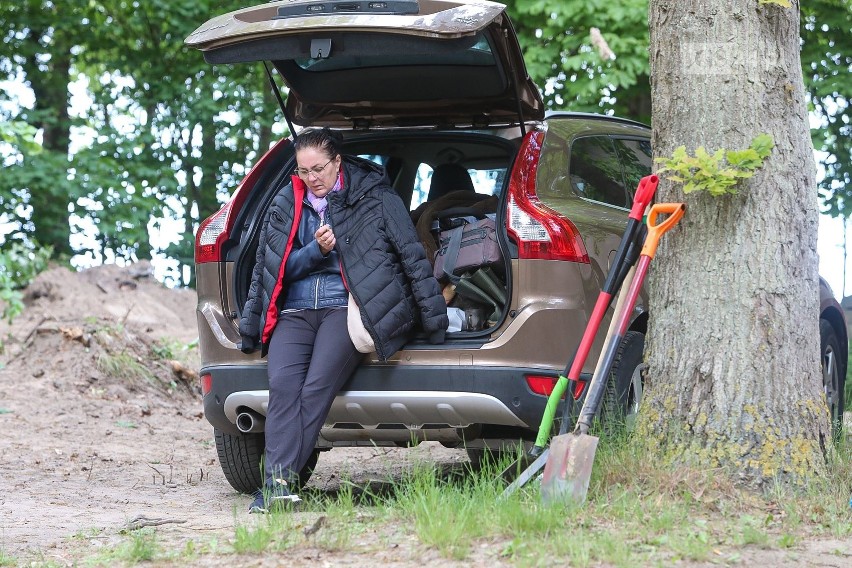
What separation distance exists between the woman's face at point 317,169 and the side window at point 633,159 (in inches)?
63.7

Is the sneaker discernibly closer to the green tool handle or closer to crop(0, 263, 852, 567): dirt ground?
crop(0, 263, 852, 567): dirt ground

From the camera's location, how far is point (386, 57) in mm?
5430

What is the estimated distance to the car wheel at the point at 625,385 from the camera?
503cm

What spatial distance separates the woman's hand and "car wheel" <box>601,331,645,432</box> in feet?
4.41

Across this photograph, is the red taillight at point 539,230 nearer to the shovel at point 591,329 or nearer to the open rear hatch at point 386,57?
the shovel at point 591,329

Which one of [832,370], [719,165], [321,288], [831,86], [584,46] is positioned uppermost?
[584,46]

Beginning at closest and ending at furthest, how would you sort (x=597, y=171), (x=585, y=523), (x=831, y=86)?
(x=585, y=523) → (x=597, y=171) → (x=831, y=86)

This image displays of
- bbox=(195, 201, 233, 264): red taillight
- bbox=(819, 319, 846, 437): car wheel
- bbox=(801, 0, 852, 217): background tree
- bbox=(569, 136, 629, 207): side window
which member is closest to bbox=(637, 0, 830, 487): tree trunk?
bbox=(569, 136, 629, 207): side window

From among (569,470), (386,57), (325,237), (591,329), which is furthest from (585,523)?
(386,57)

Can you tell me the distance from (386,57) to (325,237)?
0.94m

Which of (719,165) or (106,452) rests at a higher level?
(719,165)

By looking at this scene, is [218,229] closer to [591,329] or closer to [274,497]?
[274,497]

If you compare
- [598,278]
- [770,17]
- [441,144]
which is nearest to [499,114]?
[441,144]

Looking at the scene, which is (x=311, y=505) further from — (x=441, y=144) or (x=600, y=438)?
(x=441, y=144)
